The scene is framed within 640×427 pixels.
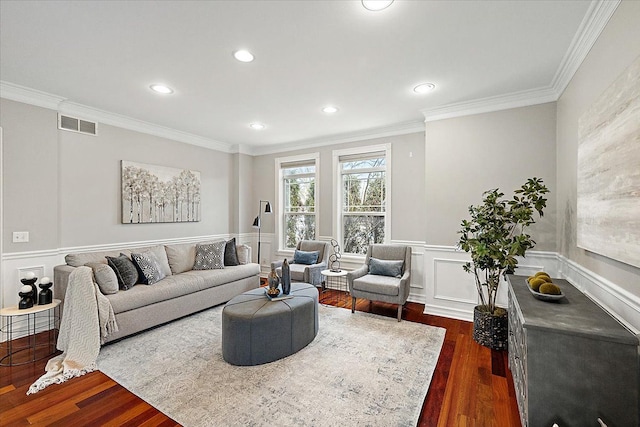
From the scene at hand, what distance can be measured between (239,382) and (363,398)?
0.99 meters

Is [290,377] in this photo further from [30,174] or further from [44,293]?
[30,174]

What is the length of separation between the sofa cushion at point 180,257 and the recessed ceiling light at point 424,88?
378 centimetres

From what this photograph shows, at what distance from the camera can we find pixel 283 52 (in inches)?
96.9

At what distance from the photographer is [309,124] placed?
452 centimetres

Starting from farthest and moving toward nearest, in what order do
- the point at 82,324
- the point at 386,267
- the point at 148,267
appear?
the point at 386,267
the point at 148,267
the point at 82,324

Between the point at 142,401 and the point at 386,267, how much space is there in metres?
3.03

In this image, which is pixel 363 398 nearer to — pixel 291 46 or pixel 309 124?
pixel 291 46

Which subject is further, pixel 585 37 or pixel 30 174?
pixel 30 174

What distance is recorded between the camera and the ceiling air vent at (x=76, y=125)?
140 inches

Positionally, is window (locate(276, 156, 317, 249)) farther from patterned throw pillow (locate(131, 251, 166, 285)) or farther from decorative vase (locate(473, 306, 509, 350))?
decorative vase (locate(473, 306, 509, 350))

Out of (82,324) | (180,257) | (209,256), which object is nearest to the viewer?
(82,324)

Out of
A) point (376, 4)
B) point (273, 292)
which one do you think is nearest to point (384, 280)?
point (273, 292)

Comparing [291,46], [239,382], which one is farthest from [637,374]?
[291,46]

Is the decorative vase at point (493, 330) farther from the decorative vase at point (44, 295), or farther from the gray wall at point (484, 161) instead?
the decorative vase at point (44, 295)
